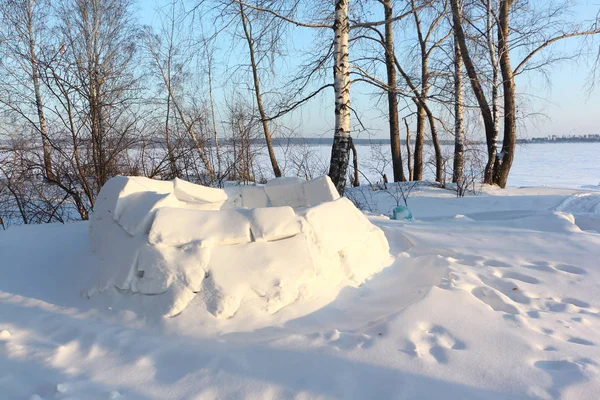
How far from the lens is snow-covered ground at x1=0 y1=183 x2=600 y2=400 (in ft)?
5.35

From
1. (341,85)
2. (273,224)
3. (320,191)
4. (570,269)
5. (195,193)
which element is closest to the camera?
(273,224)

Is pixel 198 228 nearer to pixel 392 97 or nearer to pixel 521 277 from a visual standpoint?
pixel 521 277

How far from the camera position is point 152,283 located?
228 centimetres

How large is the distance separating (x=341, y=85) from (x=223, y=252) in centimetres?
395

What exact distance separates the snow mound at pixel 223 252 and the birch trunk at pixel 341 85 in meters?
3.00

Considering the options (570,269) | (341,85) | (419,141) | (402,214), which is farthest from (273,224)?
(419,141)

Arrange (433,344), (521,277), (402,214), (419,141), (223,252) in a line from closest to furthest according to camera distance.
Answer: (433,344) < (223,252) < (521,277) < (402,214) < (419,141)

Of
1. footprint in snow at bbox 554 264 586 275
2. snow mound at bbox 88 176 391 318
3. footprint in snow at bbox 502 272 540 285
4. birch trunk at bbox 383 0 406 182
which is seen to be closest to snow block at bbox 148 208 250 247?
snow mound at bbox 88 176 391 318

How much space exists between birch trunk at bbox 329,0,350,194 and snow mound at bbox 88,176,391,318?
300 cm

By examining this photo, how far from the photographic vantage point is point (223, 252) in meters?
2.35

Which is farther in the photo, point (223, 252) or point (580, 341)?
point (223, 252)

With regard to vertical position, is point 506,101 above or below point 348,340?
above

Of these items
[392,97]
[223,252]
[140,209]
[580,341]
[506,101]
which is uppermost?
[392,97]

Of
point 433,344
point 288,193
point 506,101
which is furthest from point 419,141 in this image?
point 433,344
